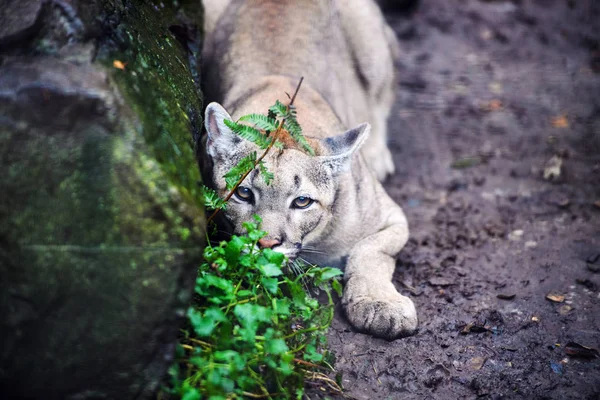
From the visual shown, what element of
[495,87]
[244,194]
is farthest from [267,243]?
[495,87]

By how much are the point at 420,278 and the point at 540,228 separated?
123cm

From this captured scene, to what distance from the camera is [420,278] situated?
4.39 meters

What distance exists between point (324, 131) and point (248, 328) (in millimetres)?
2088

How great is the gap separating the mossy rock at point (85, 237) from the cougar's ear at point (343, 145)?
1.48 meters

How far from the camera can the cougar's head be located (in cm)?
367

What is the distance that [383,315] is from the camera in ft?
11.9

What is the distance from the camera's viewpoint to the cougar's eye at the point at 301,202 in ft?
12.5

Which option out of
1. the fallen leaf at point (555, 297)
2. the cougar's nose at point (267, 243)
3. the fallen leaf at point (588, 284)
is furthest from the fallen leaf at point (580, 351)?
the cougar's nose at point (267, 243)

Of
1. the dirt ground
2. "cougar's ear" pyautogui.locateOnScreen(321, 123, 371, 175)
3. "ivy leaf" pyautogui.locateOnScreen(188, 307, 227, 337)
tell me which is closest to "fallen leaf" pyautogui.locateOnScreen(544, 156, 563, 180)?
the dirt ground

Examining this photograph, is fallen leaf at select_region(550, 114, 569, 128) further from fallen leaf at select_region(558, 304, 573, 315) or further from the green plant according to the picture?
the green plant

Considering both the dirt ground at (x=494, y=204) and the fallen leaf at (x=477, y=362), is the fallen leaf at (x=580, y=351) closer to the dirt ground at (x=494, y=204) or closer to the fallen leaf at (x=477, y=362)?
the dirt ground at (x=494, y=204)

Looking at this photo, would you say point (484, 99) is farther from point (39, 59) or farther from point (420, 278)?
point (39, 59)

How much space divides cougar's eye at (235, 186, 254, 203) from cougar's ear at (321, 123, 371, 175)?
53 cm

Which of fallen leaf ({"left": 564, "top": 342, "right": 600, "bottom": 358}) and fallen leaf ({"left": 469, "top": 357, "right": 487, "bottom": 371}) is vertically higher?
fallen leaf ({"left": 469, "top": 357, "right": 487, "bottom": 371})
